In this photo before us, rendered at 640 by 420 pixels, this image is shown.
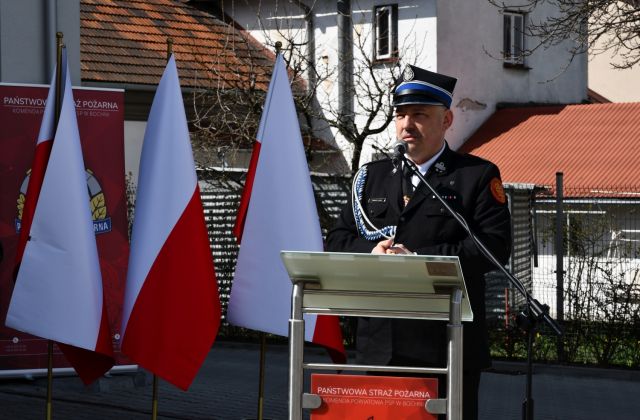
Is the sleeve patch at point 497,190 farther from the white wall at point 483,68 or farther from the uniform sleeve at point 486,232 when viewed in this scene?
the white wall at point 483,68

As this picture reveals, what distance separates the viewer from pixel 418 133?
16.0 ft

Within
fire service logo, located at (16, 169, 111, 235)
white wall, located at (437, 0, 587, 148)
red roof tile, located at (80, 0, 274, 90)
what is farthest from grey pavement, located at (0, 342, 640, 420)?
white wall, located at (437, 0, 587, 148)

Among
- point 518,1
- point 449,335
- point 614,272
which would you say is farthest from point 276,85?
point 518,1

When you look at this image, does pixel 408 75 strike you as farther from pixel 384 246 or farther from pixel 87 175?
pixel 87 175

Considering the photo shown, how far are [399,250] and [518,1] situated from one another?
89.2 ft

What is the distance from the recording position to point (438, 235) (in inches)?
194

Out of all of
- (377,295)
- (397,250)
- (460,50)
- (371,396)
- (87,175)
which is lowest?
(371,396)

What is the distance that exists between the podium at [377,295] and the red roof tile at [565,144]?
21.6 meters

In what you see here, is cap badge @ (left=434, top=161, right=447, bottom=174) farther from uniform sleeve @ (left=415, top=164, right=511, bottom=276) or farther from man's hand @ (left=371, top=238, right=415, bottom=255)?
man's hand @ (left=371, top=238, right=415, bottom=255)

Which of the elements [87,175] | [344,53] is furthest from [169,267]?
[344,53]

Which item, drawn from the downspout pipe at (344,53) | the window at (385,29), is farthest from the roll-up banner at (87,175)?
the window at (385,29)

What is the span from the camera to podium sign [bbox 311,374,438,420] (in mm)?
4027

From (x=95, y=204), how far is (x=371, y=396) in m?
6.03

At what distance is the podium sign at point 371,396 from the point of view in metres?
4.03
